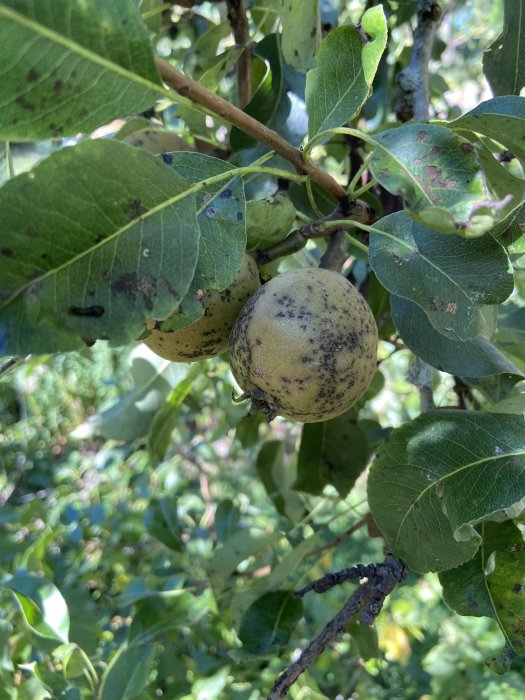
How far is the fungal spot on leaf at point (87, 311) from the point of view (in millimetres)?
667

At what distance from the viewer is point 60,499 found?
10.6 ft

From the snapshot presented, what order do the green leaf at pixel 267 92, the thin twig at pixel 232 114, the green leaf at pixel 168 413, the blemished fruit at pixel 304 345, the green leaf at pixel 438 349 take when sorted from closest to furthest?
the thin twig at pixel 232 114
the blemished fruit at pixel 304 345
the green leaf at pixel 438 349
the green leaf at pixel 267 92
the green leaf at pixel 168 413

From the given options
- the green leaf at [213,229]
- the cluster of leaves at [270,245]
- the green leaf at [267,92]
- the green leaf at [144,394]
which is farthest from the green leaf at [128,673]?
A: the green leaf at [267,92]

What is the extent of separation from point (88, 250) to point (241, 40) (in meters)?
0.91

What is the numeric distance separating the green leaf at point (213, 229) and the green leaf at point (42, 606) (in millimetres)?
835

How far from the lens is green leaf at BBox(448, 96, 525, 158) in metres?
0.81

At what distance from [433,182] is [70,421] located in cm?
517

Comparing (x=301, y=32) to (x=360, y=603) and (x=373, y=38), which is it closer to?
(x=373, y=38)

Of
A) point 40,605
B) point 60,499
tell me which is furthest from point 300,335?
point 60,499

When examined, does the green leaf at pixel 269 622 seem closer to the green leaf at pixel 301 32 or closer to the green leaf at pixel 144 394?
the green leaf at pixel 144 394

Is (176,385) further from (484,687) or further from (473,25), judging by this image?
(473,25)

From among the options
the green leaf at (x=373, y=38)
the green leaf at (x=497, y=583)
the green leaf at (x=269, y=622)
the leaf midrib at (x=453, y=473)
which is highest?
the green leaf at (x=373, y=38)

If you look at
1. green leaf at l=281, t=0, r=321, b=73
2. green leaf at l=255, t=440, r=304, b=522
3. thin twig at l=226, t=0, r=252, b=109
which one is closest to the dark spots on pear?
green leaf at l=281, t=0, r=321, b=73

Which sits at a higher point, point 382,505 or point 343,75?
point 343,75
